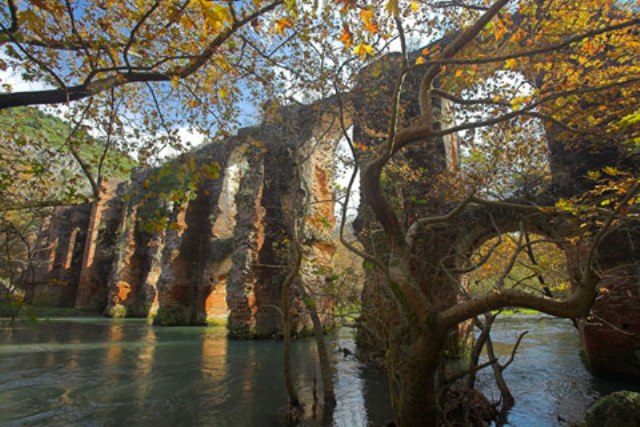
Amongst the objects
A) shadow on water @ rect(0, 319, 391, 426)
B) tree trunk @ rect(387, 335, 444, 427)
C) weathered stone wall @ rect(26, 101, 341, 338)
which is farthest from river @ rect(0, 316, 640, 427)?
tree trunk @ rect(387, 335, 444, 427)

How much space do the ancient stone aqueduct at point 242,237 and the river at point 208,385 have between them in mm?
1404

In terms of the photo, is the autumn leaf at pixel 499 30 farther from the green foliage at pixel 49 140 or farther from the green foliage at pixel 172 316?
the green foliage at pixel 172 316

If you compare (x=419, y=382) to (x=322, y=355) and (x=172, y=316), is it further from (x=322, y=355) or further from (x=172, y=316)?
(x=172, y=316)

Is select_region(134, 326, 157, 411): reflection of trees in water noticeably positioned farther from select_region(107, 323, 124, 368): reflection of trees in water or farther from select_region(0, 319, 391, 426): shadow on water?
select_region(107, 323, 124, 368): reflection of trees in water

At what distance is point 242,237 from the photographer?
14273 millimetres

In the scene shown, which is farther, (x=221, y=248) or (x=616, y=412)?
(x=221, y=248)

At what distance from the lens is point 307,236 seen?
13516 mm

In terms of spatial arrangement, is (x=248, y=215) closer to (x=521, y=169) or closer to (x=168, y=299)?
(x=168, y=299)

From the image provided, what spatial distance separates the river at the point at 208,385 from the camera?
5.45 metres

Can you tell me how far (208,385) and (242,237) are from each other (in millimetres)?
A: 7457

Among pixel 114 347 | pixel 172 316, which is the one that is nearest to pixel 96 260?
pixel 172 316

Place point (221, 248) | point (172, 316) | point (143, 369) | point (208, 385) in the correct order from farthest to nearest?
point (172, 316) → point (221, 248) → point (143, 369) → point (208, 385)

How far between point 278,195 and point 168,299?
8.80m

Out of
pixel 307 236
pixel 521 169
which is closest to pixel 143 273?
pixel 307 236
